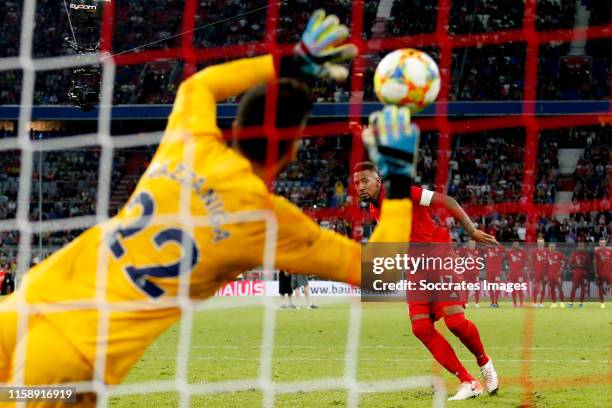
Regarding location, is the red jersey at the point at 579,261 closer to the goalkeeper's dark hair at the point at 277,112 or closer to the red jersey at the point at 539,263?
the red jersey at the point at 539,263

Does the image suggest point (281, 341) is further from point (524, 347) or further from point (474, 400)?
point (474, 400)

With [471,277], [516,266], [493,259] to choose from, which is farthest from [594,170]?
[471,277]

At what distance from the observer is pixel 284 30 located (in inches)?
1022

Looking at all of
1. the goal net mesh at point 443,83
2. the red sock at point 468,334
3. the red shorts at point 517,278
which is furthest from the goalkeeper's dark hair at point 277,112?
the red shorts at point 517,278

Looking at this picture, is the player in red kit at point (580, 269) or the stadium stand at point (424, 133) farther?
the player in red kit at point (580, 269)

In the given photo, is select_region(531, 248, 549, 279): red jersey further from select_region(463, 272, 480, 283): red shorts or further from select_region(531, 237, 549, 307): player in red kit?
select_region(463, 272, 480, 283): red shorts

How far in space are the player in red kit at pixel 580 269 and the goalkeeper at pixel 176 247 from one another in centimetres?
2230

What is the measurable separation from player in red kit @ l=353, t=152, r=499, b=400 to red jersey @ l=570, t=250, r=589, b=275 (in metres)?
16.7

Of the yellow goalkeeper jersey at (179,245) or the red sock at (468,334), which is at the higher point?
the yellow goalkeeper jersey at (179,245)

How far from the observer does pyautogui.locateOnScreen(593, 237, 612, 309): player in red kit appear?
24938 mm

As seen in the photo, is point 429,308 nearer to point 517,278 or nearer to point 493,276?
point 493,276

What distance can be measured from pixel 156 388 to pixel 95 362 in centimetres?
588

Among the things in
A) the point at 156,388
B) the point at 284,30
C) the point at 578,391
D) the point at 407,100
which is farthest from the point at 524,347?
the point at 284,30

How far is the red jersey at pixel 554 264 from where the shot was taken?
25.5 metres
